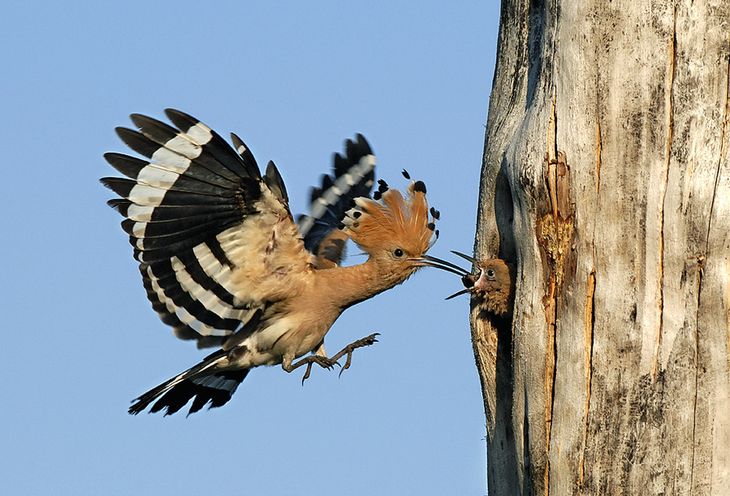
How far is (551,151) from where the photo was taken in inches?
113

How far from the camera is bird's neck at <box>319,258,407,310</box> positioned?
4.43 meters

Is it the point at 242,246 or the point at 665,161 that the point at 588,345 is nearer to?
the point at 665,161

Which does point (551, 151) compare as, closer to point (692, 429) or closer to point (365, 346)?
point (692, 429)

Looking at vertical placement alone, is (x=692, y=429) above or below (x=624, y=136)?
below

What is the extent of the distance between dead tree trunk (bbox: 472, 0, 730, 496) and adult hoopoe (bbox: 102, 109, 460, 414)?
51.4 inches

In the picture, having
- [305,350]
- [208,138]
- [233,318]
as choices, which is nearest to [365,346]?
[305,350]

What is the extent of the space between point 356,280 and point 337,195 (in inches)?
24.5

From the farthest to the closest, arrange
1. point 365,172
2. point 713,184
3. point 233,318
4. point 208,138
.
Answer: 1. point 365,172
2. point 233,318
3. point 208,138
4. point 713,184

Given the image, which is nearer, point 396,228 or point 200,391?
point 396,228

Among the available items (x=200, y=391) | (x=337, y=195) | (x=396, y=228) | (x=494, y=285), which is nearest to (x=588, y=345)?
(x=494, y=285)

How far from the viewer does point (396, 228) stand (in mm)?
4320

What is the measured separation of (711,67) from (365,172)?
7.78 feet

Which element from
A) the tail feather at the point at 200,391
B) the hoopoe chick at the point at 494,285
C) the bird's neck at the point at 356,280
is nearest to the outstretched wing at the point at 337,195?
the bird's neck at the point at 356,280

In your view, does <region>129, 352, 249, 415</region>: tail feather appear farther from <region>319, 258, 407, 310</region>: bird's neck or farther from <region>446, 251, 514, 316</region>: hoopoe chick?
<region>446, 251, 514, 316</region>: hoopoe chick
